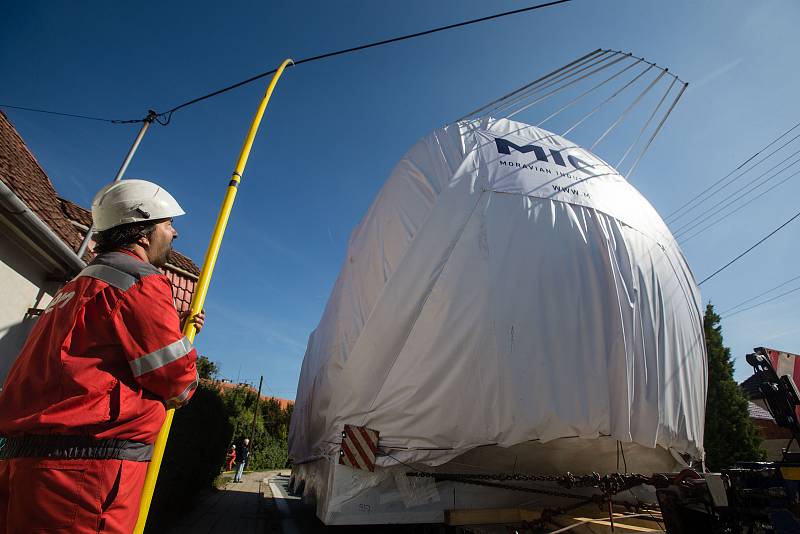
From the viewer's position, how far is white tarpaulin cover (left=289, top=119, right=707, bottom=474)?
3.32 m

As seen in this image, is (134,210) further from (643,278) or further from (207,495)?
(207,495)

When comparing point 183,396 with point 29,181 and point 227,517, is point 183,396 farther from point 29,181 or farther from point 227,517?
point 227,517

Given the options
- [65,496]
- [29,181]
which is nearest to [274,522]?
[29,181]

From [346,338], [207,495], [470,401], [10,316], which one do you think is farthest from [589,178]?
[207,495]

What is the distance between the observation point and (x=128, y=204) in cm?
180

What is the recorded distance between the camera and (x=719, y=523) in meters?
2.44

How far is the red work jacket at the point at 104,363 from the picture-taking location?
1.32 meters

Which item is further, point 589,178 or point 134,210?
point 589,178

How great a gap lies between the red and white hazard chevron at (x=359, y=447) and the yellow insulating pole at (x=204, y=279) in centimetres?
152

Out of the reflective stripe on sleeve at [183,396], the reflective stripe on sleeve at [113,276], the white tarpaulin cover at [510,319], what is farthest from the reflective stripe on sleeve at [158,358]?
the white tarpaulin cover at [510,319]

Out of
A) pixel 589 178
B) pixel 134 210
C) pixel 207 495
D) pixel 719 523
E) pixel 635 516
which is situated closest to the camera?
pixel 134 210

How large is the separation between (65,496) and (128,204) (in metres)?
1.14

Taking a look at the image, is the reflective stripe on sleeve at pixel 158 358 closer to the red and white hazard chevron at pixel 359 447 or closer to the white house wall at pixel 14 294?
the red and white hazard chevron at pixel 359 447

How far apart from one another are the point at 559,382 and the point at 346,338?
84.1 inches
